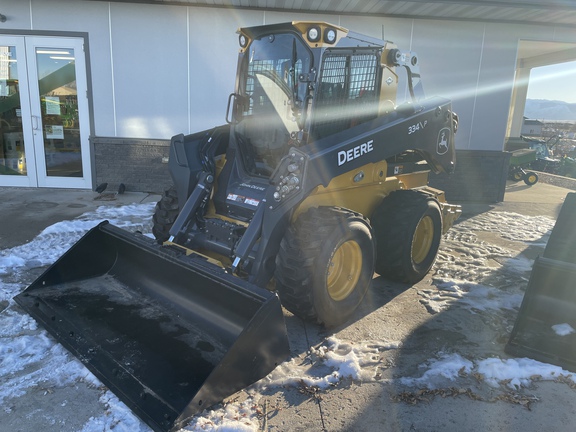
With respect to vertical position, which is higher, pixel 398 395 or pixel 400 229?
pixel 400 229

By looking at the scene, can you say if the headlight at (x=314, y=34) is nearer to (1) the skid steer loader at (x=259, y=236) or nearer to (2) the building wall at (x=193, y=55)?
(1) the skid steer loader at (x=259, y=236)

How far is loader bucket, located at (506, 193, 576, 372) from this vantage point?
334 centimetres

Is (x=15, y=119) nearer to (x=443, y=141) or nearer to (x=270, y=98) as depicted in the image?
(x=270, y=98)

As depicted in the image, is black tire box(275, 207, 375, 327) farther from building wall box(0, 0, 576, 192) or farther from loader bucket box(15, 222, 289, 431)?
building wall box(0, 0, 576, 192)

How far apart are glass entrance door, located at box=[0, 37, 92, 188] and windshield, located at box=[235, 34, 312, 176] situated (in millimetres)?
5761

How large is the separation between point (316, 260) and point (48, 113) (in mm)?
7841

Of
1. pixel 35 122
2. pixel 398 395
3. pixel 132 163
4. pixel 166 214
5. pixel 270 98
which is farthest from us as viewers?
pixel 132 163

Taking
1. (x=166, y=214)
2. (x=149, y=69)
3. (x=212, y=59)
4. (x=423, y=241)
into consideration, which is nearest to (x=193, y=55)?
(x=212, y=59)

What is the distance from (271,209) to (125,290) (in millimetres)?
1532

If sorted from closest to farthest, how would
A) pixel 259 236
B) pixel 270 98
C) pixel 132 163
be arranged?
pixel 259 236, pixel 270 98, pixel 132 163

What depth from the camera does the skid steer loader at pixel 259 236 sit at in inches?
114

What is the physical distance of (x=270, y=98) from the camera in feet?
13.8

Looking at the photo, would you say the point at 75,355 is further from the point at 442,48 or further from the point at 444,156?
the point at 442,48

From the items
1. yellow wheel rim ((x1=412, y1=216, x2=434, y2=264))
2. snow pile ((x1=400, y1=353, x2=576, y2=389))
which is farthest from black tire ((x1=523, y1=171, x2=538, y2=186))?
snow pile ((x1=400, y1=353, x2=576, y2=389))
